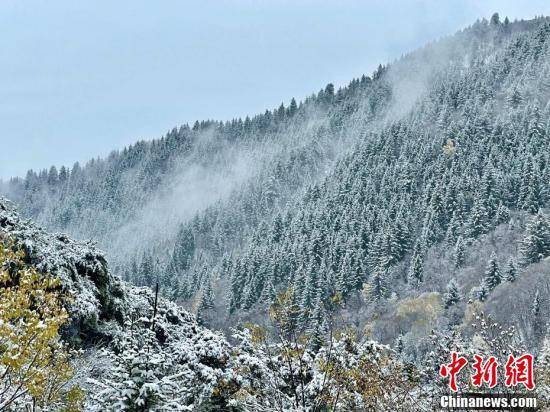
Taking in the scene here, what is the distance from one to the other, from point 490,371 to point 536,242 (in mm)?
111805

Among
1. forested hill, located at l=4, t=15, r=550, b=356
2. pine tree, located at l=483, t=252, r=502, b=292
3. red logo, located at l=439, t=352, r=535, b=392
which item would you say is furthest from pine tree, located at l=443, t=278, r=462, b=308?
red logo, located at l=439, t=352, r=535, b=392

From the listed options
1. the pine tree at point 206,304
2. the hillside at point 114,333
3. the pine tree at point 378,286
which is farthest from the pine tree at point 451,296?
the hillside at point 114,333

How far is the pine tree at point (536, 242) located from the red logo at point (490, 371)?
109m

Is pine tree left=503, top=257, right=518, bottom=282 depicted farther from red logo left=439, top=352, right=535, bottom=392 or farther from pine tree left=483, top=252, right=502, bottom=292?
red logo left=439, top=352, right=535, bottom=392

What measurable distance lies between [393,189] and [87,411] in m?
160

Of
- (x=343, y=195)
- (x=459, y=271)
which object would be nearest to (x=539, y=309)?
(x=459, y=271)

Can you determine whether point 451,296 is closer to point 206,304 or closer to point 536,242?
point 536,242

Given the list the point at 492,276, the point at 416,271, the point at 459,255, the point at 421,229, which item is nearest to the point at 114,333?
the point at 492,276

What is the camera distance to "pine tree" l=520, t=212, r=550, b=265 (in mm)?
115938

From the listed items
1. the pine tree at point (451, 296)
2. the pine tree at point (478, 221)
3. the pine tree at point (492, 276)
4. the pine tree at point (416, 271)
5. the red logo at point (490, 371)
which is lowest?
the red logo at point (490, 371)

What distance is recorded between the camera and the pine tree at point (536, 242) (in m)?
116

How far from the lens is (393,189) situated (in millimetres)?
169250

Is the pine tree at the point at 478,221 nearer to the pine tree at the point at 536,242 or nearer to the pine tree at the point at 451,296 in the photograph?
the pine tree at the point at 536,242

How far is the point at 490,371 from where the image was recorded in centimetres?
1506
